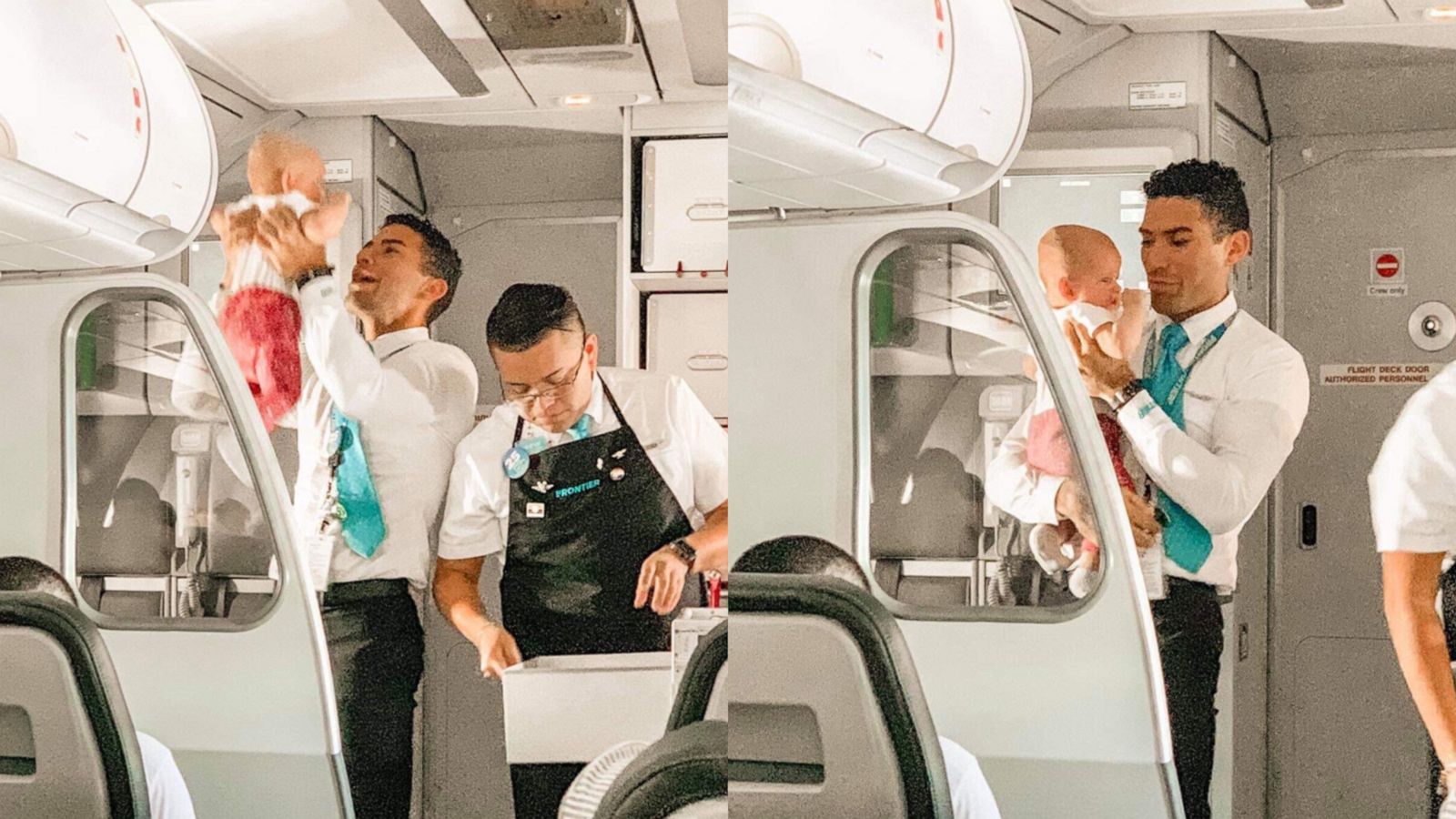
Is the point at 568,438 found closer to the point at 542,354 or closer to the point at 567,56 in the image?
the point at 542,354

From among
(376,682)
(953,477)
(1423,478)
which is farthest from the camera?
(376,682)

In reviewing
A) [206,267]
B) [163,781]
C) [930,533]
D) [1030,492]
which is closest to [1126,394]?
[1030,492]

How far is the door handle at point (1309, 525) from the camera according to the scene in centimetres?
129

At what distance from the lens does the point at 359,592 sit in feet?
4.83

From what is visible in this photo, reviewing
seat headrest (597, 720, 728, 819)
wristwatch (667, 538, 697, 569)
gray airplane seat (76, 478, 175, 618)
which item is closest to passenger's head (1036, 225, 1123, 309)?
A: wristwatch (667, 538, 697, 569)

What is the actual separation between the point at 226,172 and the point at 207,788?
2.43 feet

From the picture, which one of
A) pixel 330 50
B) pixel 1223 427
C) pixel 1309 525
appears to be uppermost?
pixel 330 50

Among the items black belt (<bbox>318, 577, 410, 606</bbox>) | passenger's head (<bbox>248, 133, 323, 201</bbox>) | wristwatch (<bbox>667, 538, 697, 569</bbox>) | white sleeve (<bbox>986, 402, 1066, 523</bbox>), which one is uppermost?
passenger's head (<bbox>248, 133, 323, 201</bbox>)

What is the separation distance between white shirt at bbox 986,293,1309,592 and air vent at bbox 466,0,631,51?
69 centimetres

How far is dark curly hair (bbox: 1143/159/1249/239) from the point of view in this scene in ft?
4.25

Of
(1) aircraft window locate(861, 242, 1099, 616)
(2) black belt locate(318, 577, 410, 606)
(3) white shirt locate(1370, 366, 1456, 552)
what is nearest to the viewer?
(3) white shirt locate(1370, 366, 1456, 552)

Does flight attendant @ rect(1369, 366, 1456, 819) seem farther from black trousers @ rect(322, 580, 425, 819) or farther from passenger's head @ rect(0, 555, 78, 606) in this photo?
passenger's head @ rect(0, 555, 78, 606)

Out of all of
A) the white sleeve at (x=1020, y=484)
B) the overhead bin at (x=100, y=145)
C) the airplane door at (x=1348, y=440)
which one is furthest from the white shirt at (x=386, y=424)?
the airplane door at (x=1348, y=440)

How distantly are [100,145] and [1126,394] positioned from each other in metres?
1.24
